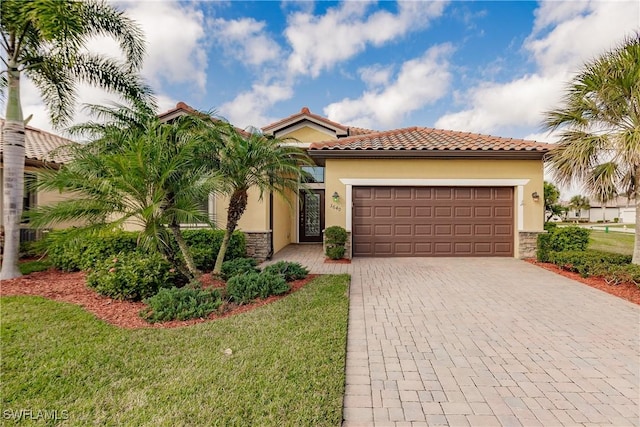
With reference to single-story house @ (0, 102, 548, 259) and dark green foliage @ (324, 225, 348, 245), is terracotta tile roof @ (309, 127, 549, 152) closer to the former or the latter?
single-story house @ (0, 102, 548, 259)

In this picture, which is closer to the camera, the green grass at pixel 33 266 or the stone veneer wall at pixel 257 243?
the green grass at pixel 33 266

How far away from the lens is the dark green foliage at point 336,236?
31.8ft

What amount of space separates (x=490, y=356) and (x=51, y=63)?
38.3ft

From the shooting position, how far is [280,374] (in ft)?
10.2

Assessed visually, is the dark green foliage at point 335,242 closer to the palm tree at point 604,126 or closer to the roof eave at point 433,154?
the roof eave at point 433,154

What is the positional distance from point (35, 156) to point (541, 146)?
60.5ft

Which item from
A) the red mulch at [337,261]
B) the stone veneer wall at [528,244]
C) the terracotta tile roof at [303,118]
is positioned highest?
the terracotta tile roof at [303,118]

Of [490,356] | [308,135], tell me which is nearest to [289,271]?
[490,356]

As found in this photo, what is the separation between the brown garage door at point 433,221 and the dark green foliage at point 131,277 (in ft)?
21.2

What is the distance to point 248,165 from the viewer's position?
20.0 feet

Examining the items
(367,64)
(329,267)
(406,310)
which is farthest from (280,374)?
(367,64)

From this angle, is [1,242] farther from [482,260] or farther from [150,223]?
[482,260]

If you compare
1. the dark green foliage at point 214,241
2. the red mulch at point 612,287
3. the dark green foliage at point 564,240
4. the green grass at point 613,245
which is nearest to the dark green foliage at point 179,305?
the dark green foliage at point 214,241

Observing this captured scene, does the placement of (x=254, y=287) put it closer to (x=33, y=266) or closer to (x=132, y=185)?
(x=132, y=185)
